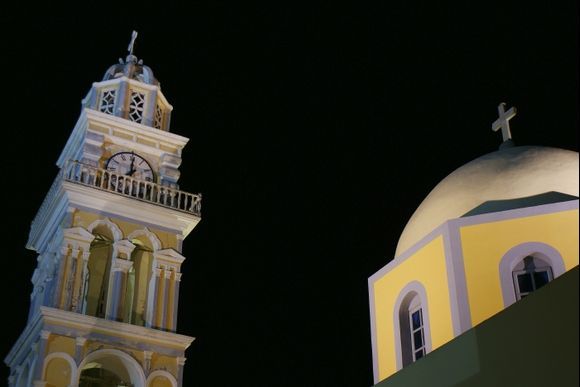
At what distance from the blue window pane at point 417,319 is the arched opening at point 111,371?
7644mm

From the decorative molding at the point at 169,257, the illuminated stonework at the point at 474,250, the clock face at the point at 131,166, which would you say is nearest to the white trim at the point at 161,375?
the decorative molding at the point at 169,257

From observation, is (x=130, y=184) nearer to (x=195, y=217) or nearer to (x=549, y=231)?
(x=195, y=217)

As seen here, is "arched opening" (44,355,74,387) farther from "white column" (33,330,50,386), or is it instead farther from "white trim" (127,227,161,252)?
"white trim" (127,227,161,252)

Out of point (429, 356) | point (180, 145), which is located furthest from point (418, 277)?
point (180, 145)

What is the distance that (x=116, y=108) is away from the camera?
819 inches

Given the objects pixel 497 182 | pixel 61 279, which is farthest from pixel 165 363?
pixel 497 182

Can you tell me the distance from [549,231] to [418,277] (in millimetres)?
1871

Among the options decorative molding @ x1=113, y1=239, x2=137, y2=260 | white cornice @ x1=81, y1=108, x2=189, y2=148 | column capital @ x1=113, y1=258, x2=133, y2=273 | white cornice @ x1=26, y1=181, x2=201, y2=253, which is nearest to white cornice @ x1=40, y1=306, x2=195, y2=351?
column capital @ x1=113, y1=258, x2=133, y2=273

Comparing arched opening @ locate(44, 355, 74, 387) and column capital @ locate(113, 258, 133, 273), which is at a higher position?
column capital @ locate(113, 258, 133, 273)

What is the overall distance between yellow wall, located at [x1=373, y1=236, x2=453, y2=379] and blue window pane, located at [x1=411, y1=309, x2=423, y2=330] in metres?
0.31

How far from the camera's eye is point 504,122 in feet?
43.6

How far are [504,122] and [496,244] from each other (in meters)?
3.32

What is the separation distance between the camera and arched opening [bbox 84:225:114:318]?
18.5m

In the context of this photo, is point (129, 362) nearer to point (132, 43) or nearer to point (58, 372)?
point (58, 372)
